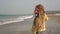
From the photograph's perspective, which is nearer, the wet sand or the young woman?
the young woman

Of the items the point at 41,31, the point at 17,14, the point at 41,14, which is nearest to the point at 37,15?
the point at 41,14

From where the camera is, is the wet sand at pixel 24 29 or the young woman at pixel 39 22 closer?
the young woman at pixel 39 22

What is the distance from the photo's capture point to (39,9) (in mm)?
3012

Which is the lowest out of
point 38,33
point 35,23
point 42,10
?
point 38,33

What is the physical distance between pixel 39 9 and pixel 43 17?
0.60 ft

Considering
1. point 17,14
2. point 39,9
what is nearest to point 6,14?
point 17,14

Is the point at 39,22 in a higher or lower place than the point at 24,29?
higher

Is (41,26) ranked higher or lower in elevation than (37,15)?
lower

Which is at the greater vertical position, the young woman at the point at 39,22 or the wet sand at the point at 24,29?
the young woman at the point at 39,22

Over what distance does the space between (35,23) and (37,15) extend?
18 centimetres

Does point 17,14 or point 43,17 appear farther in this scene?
point 17,14

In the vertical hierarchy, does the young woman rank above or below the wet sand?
above

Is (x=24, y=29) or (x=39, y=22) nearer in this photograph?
(x=39, y=22)

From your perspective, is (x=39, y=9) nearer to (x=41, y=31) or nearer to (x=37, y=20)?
(x=37, y=20)
